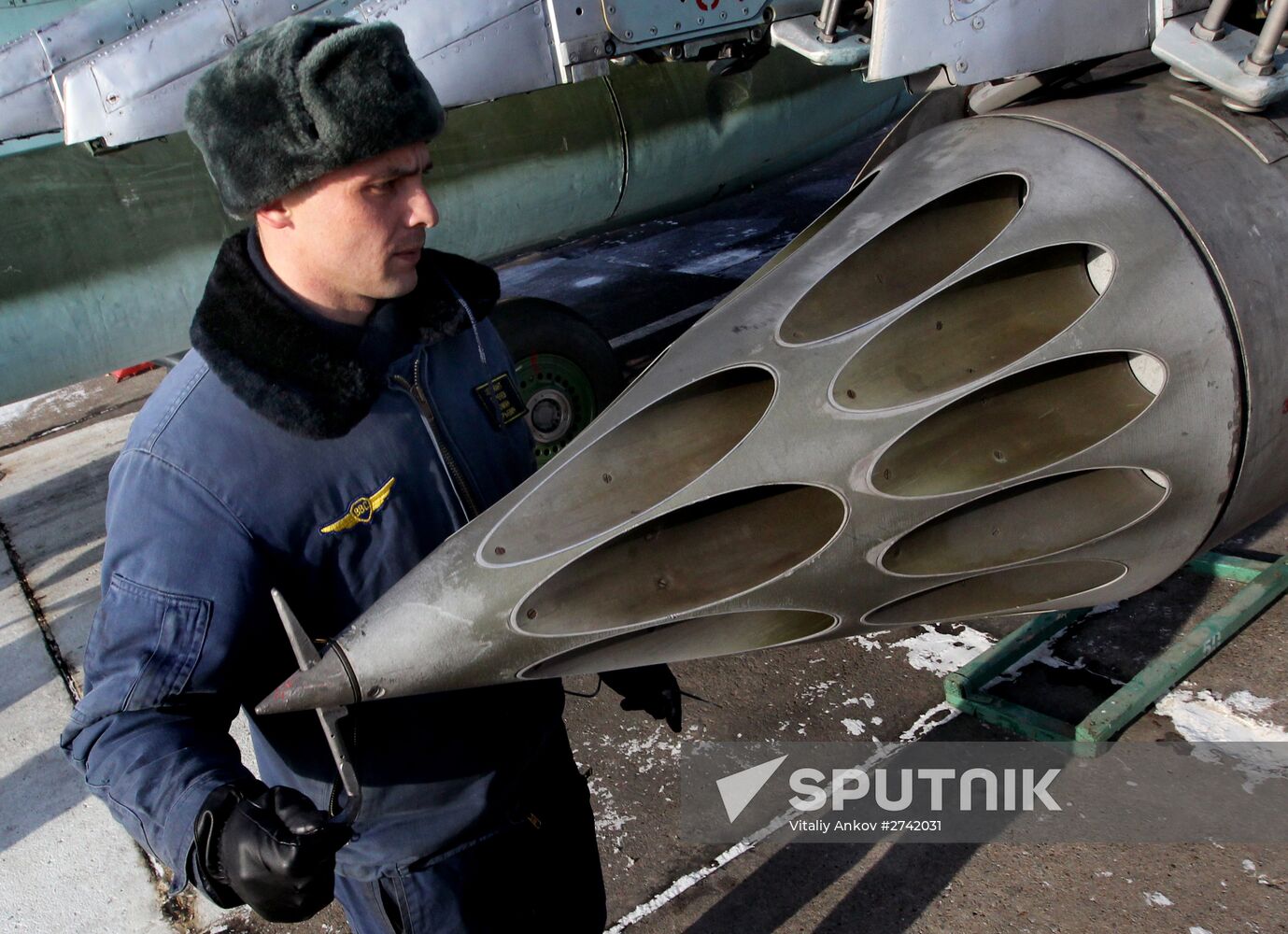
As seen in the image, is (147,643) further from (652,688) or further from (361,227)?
(652,688)

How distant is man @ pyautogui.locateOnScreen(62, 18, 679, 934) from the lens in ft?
5.85

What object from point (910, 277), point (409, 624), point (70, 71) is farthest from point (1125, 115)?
point (70, 71)

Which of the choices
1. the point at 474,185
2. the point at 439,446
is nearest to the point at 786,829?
the point at 439,446

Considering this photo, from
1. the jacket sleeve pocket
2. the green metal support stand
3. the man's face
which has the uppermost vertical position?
→ the man's face

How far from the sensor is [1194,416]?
2146 millimetres

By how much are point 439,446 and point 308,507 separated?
11.6 inches

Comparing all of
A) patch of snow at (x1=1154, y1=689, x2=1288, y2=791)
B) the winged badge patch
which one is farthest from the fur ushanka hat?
patch of snow at (x1=1154, y1=689, x2=1288, y2=791)

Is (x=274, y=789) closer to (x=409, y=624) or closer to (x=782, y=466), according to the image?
(x=409, y=624)

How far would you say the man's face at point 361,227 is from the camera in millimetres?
1895

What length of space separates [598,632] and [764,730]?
227cm

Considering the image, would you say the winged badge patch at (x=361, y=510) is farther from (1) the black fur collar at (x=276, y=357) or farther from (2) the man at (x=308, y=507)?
(1) the black fur collar at (x=276, y=357)

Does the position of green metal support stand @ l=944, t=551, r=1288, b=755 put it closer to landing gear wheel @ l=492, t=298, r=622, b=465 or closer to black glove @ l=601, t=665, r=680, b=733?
black glove @ l=601, t=665, r=680, b=733

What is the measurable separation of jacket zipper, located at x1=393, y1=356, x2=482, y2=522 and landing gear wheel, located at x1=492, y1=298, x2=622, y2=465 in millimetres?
3131

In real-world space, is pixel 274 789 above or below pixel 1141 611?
above
